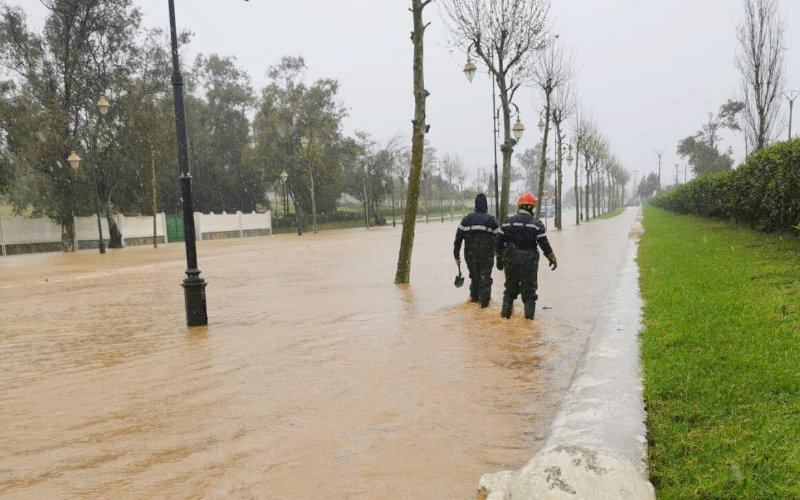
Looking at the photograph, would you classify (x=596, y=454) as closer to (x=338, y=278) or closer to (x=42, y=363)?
(x=42, y=363)

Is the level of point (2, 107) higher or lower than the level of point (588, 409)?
higher

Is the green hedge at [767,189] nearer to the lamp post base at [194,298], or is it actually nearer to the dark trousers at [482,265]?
the dark trousers at [482,265]

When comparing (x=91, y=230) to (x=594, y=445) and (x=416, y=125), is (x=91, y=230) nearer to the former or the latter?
(x=416, y=125)

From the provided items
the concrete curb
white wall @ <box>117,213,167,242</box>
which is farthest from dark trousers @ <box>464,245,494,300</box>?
white wall @ <box>117,213,167,242</box>

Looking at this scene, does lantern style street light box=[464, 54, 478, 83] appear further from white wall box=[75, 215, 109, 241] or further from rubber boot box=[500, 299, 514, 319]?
white wall box=[75, 215, 109, 241]

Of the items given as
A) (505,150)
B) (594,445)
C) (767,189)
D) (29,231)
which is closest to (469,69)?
(505,150)

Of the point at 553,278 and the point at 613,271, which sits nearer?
the point at 553,278

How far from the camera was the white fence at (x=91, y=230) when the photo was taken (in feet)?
97.1

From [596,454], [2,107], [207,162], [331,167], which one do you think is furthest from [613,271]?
[207,162]

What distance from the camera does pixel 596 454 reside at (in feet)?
8.79

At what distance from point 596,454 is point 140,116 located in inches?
1333

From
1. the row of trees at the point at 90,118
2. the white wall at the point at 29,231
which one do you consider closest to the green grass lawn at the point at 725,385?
the row of trees at the point at 90,118

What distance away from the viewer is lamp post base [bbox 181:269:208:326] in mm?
8195

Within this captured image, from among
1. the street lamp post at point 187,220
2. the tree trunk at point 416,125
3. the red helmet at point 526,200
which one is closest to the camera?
the red helmet at point 526,200
